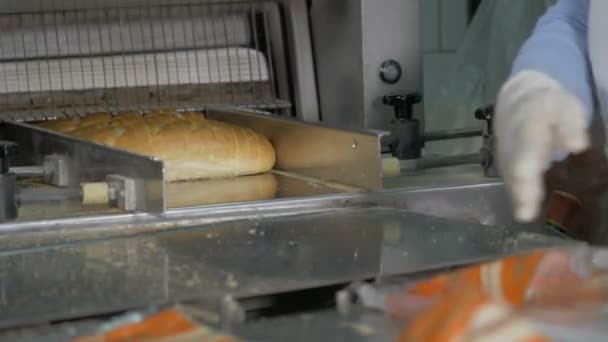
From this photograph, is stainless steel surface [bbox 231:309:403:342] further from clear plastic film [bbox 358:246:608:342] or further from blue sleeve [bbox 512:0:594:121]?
blue sleeve [bbox 512:0:594:121]

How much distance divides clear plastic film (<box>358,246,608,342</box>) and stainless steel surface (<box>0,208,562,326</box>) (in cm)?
10

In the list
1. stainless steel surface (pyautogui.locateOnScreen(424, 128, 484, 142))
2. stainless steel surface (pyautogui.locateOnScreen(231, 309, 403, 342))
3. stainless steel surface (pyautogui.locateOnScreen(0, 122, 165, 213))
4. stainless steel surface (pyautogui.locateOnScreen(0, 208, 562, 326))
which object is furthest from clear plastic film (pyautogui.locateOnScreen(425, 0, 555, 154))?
stainless steel surface (pyautogui.locateOnScreen(231, 309, 403, 342))

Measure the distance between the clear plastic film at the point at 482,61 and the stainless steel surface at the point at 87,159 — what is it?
0.61m

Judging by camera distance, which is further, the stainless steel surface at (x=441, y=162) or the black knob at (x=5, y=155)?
the stainless steel surface at (x=441, y=162)

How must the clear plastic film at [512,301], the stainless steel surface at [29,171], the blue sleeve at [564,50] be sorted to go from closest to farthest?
the clear plastic film at [512,301]
the blue sleeve at [564,50]
the stainless steel surface at [29,171]

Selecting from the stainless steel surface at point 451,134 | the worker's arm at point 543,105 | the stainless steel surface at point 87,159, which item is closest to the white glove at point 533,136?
the worker's arm at point 543,105

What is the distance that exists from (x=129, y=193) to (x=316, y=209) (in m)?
0.25

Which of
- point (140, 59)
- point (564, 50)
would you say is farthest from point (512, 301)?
point (140, 59)

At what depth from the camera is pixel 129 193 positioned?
3.57 feet

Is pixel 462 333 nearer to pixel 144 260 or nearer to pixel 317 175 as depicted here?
pixel 144 260

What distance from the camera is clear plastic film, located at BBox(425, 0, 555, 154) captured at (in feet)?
4.90

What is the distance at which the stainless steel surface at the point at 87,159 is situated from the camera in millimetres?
1035

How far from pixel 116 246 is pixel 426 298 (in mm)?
417

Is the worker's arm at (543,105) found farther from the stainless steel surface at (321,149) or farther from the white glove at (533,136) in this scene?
the stainless steel surface at (321,149)
